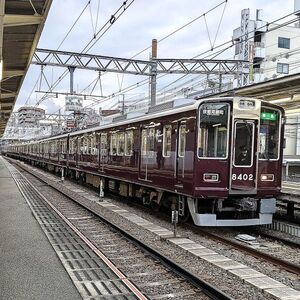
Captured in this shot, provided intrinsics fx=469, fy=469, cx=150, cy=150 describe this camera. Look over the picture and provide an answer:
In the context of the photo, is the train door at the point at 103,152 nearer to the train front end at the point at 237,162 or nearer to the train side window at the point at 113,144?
the train side window at the point at 113,144

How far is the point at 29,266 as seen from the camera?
272 inches

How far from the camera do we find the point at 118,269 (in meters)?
7.05

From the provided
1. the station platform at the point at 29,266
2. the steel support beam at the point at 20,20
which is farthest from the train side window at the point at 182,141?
the steel support beam at the point at 20,20

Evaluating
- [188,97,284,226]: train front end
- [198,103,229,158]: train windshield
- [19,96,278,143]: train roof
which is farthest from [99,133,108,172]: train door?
[198,103,229,158]: train windshield

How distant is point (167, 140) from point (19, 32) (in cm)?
511

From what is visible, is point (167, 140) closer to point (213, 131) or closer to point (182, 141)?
point (182, 141)

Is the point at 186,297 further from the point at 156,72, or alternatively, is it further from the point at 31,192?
the point at 156,72

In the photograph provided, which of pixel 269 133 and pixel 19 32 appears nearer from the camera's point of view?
pixel 269 133

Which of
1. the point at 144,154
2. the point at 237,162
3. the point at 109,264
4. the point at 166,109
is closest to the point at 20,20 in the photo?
the point at 166,109

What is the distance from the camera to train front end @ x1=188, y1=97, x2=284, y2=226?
32.2ft

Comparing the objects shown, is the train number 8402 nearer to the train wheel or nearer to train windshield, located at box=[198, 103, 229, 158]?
train windshield, located at box=[198, 103, 229, 158]

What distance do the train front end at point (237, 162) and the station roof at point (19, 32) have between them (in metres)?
4.25

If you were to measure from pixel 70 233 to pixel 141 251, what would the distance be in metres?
2.27

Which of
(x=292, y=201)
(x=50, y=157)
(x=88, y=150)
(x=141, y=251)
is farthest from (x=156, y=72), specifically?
(x=141, y=251)
